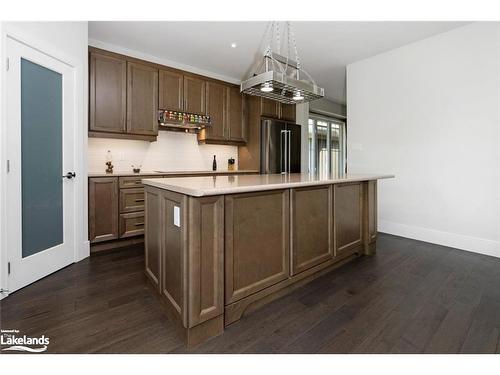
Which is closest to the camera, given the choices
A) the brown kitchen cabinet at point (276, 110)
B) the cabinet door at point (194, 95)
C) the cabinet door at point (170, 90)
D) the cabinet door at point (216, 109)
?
the cabinet door at point (170, 90)

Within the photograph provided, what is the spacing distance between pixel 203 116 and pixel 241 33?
4.68ft

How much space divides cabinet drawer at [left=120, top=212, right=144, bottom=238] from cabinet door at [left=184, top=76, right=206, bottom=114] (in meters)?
1.80

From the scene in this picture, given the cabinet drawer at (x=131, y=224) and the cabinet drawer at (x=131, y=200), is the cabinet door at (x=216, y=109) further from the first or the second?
the cabinet drawer at (x=131, y=224)

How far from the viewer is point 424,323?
1708mm

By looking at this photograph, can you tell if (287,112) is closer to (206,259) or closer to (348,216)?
(348,216)

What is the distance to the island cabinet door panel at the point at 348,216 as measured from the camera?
8.39 ft

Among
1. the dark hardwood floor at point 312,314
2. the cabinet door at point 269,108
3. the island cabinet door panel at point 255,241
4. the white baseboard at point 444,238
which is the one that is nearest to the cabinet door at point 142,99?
the cabinet door at point 269,108

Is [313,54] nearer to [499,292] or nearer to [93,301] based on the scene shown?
[499,292]

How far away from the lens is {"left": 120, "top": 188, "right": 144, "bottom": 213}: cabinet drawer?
3342 mm

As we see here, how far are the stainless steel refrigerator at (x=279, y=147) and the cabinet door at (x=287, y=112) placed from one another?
18cm

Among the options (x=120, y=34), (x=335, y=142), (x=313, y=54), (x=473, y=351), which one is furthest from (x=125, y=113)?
(x=335, y=142)

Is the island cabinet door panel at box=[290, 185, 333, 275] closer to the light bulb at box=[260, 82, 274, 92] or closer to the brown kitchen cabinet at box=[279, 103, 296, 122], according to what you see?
the light bulb at box=[260, 82, 274, 92]

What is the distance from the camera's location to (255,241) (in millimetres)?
1835

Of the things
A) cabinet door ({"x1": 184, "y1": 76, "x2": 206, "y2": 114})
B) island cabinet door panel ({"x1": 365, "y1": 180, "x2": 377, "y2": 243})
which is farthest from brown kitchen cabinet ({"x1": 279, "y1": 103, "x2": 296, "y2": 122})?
island cabinet door panel ({"x1": 365, "y1": 180, "x2": 377, "y2": 243})
